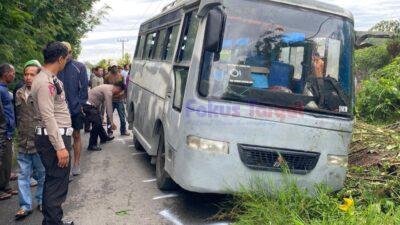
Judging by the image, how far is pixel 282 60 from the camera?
15.8ft

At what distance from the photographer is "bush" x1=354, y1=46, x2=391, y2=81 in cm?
2117

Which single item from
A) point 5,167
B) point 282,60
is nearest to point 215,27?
point 282,60

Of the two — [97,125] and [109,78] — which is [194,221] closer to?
[97,125]

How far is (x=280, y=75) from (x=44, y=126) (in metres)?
2.49

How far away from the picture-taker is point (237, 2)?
4703mm

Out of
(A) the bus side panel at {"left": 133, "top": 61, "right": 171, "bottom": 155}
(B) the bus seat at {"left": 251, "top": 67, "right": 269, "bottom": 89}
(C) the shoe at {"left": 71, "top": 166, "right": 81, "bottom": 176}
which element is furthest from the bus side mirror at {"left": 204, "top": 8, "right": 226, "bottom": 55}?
(C) the shoe at {"left": 71, "top": 166, "right": 81, "bottom": 176}

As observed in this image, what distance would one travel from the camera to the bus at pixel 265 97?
465 cm

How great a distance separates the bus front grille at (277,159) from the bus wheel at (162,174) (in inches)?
64.6

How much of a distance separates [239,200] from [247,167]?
0.42 meters

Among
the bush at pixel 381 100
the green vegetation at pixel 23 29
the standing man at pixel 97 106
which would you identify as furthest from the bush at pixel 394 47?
the standing man at pixel 97 106

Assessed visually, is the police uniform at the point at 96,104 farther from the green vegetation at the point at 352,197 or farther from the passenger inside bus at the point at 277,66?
the passenger inside bus at the point at 277,66

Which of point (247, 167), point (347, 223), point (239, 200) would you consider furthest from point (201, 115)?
point (347, 223)

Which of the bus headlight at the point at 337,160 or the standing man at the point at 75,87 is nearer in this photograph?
the bus headlight at the point at 337,160

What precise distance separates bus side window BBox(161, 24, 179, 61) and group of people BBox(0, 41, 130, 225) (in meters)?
1.32
